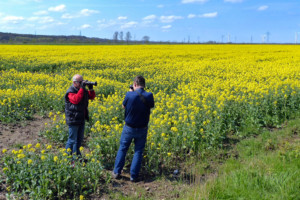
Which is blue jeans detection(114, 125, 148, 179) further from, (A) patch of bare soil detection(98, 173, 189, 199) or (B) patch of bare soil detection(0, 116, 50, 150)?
(B) patch of bare soil detection(0, 116, 50, 150)

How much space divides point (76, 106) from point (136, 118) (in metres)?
1.27

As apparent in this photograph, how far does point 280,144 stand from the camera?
622 cm

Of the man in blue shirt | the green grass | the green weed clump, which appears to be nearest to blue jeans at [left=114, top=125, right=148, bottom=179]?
the man in blue shirt

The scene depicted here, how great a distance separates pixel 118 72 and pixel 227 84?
7516 millimetres

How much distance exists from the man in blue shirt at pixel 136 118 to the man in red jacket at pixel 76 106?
0.87m

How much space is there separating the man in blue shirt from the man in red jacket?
0.87 metres

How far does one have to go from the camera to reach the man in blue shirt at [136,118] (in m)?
4.57

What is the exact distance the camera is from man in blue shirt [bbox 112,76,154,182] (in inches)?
180

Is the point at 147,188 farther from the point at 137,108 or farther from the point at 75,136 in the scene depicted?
the point at 75,136

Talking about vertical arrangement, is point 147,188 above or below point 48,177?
below

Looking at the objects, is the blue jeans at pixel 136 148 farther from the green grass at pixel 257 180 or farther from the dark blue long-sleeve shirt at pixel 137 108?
the green grass at pixel 257 180

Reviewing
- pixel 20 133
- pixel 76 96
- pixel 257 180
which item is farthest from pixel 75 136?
pixel 257 180

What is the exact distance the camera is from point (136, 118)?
4633mm

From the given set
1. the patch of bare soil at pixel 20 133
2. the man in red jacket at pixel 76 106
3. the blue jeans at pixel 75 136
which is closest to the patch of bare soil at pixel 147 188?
the blue jeans at pixel 75 136
